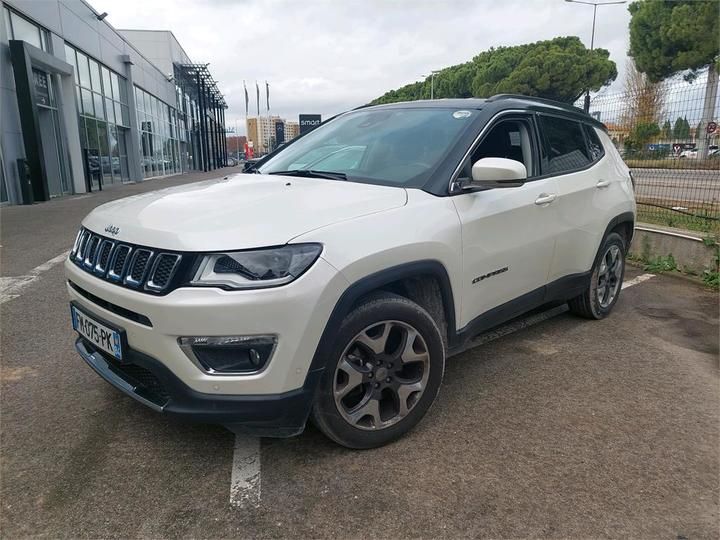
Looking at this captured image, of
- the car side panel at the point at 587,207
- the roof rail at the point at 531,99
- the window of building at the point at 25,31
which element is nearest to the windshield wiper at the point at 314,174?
the roof rail at the point at 531,99

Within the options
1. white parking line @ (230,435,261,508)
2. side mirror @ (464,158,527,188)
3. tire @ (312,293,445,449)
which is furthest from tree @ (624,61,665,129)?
white parking line @ (230,435,261,508)

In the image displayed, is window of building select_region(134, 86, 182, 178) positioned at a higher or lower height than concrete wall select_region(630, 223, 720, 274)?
higher

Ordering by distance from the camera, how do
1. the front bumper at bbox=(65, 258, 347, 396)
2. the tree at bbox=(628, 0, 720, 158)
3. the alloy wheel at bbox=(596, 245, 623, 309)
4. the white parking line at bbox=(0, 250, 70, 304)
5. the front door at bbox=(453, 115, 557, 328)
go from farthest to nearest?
the tree at bbox=(628, 0, 720, 158), the white parking line at bbox=(0, 250, 70, 304), the alloy wheel at bbox=(596, 245, 623, 309), the front door at bbox=(453, 115, 557, 328), the front bumper at bbox=(65, 258, 347, 396)

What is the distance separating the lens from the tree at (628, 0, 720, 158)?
27469 mm

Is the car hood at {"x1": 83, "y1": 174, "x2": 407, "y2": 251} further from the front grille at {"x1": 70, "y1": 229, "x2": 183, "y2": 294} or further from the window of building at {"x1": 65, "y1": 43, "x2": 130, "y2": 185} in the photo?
the window of building at {"x1": 65, "y1": 43, "x2": 130, "y2": 185}

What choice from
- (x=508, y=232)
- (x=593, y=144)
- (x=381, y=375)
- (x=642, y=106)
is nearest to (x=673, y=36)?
(x=642, y=106)

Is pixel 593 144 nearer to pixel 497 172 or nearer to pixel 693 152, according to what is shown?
pixel 497 172

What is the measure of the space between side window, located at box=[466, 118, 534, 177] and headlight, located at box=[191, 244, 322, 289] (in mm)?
1513

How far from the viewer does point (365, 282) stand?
2.27 meters

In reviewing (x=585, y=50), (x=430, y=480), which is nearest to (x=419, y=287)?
(x=430, y=480)

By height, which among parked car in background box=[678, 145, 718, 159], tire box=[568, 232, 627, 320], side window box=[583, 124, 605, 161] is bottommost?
tire box=[568, 232, 627, 320]

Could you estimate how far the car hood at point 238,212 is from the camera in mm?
2119

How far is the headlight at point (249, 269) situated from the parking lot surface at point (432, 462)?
915 millimetres

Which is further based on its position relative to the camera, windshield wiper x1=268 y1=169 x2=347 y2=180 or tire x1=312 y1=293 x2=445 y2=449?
windshield wiper x1=268 y1=169 x2=347 y2=180
